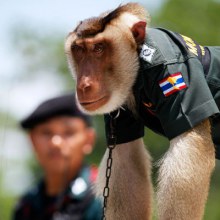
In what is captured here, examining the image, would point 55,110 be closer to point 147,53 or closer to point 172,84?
point 147,53

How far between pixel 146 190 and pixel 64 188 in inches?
74.6

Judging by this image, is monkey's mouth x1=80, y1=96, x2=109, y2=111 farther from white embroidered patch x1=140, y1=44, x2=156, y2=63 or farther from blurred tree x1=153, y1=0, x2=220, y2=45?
blurred tree x1=153, y1=0, x2=220, y2=45

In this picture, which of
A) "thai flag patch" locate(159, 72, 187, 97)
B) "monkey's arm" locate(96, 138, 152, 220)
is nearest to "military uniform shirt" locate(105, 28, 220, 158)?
"thai flag patch" locate(159, 72, 187, 97)

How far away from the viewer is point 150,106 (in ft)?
24.2

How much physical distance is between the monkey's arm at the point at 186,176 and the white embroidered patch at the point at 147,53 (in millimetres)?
747

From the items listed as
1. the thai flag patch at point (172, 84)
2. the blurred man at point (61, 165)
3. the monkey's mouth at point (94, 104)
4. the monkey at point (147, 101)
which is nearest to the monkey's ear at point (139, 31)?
the monkey at point (147, 101)

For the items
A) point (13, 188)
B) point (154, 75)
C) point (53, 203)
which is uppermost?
point (154, 75)

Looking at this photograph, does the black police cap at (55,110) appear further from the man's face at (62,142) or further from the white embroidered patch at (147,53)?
the white embroidered patch at (147,53)

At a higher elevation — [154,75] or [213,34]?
[154,75]

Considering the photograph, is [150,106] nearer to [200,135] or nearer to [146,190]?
[200,135]

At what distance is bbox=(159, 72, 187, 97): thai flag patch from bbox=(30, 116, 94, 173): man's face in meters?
3.21

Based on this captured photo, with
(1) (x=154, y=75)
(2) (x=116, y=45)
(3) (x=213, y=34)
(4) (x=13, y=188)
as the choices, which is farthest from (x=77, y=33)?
(4) (x=13, y=188)

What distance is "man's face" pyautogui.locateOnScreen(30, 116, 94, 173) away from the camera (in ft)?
33.2

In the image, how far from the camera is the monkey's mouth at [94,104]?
7371 millimetres
